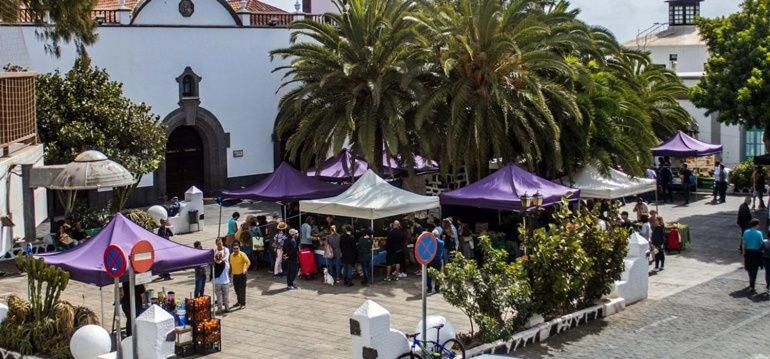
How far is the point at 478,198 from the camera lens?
23797 mm

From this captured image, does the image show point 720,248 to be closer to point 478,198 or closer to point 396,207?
point 478,198

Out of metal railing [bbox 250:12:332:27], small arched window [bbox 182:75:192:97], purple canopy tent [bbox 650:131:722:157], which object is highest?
metal railing [bbox 250:12:332:27]

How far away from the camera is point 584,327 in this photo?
18266 mm

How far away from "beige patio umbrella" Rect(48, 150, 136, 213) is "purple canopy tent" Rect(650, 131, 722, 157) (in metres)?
17.8

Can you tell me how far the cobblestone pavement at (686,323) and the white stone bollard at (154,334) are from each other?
548 centimetres

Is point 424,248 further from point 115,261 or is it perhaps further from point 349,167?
point 349,167

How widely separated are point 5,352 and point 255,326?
172 inches

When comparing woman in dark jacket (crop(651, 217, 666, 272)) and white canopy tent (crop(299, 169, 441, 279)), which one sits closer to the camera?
white canopy tent (crop(299, 169, 441, 279))

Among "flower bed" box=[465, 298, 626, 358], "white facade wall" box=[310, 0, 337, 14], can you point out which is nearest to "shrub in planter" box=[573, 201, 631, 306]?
"flower bed" box=[465, 298, 626, 358]

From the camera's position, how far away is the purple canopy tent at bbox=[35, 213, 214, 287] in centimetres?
1661

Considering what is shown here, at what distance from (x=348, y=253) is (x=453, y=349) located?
6822 millimetres

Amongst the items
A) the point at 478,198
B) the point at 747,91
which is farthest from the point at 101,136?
the point at 747,91

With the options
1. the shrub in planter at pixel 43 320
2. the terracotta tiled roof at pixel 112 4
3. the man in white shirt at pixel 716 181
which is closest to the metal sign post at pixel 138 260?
the shrub in planter at pixel 43 320

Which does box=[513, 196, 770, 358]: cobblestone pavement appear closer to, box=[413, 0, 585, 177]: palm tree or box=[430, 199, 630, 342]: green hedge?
box=[430, 199, 630, 342]: green hedge
